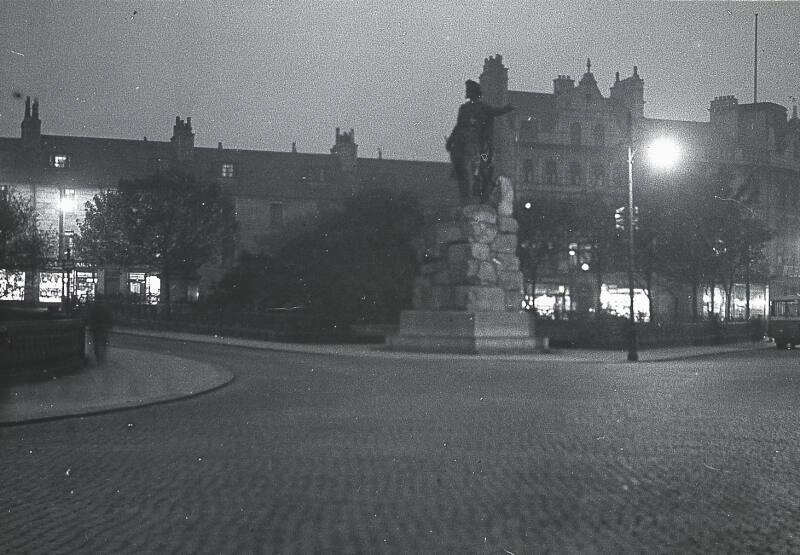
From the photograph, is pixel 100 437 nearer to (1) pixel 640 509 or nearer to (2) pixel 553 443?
(2) pixel 553 443

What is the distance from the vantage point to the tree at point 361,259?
141ft

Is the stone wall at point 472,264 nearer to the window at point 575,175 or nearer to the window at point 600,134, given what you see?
the window at point 575,175

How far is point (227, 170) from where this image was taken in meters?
90.4

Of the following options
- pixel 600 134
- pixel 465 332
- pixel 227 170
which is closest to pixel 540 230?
pixel 600 134

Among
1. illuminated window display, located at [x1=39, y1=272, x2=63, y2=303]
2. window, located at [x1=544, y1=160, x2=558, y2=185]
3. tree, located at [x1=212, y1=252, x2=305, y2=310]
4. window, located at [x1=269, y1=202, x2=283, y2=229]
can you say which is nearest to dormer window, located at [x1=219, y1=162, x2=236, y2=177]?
window, located at [x1=269, y1=202, x2=283, y2=229]

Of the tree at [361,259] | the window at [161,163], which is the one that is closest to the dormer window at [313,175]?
the window at [161,163]

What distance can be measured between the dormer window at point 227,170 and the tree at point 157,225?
2289cm

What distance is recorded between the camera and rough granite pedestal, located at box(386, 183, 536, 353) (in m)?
30.8

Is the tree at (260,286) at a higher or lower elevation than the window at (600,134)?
lower

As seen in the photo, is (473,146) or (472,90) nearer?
(472,90)

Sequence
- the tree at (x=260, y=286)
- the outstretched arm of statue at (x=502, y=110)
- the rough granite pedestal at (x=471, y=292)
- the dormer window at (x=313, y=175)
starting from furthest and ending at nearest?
1. the dormer window at (x=313, y=175)
2. the tree at (x=260, y=286)
3. the outstretched arm of statue at (x=502, y=110)
4. the rough granite pedestal at (x=471, y=292)

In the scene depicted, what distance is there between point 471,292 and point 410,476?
22199mm

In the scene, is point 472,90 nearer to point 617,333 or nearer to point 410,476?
point 617,333

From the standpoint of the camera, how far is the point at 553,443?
10781 mm
